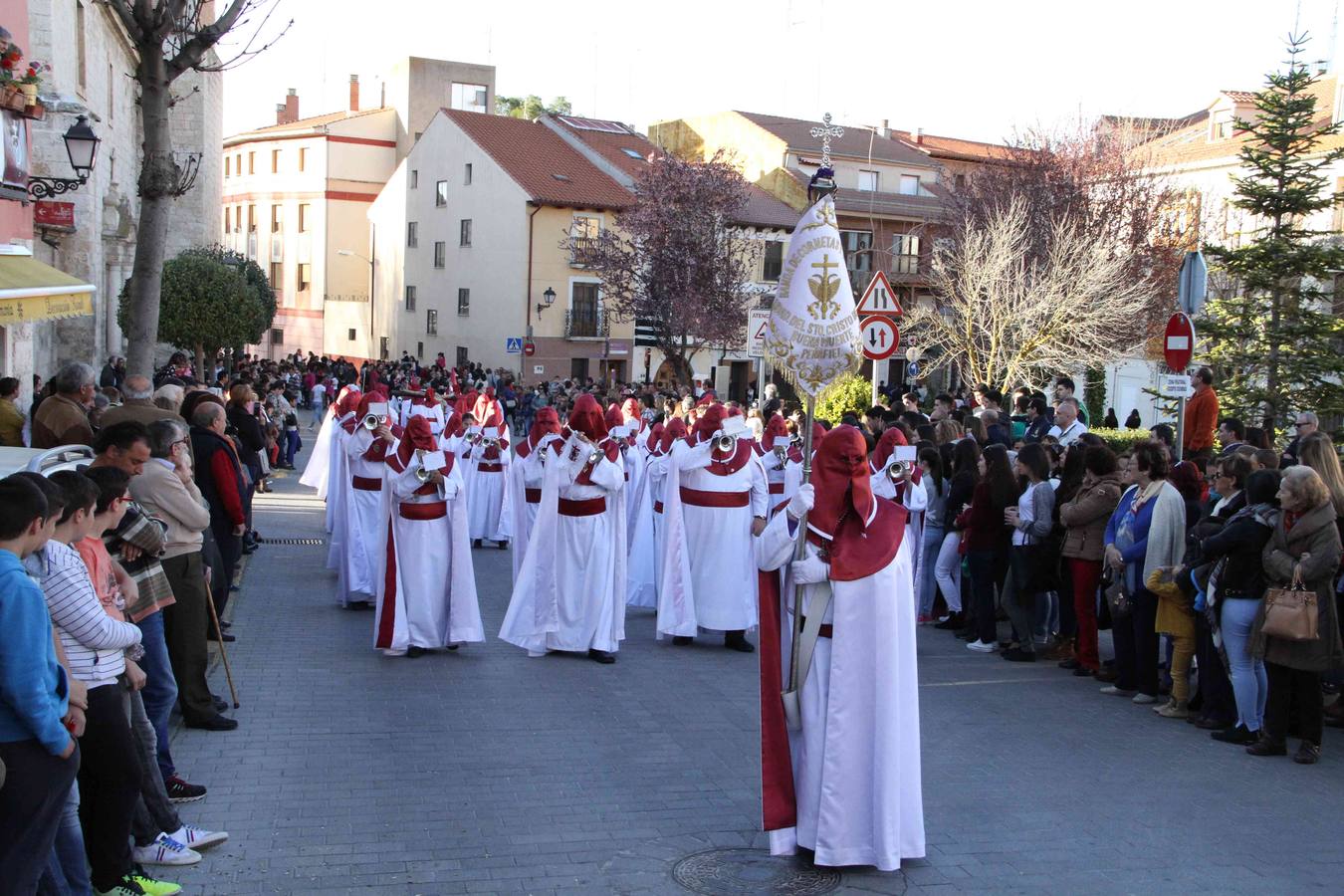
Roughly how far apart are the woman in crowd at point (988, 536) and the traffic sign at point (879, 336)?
2200 mm

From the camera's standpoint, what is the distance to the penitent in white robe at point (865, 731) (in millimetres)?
5781

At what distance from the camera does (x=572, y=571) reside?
10461 millimetres

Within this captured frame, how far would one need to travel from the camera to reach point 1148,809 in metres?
6.99

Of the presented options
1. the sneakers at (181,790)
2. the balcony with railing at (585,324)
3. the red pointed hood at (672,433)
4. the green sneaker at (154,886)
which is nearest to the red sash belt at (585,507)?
the red pointed hood at (672,433)

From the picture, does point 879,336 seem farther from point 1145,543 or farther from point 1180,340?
point 1145,543

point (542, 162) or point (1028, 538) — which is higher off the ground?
point (542, 162)

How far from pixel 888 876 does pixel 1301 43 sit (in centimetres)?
1603

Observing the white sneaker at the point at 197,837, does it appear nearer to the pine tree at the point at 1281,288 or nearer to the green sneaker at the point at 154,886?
the green sneaker at the point at 154,886

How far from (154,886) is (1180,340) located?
10.2 m

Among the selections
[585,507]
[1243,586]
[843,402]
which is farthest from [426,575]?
[843,402]

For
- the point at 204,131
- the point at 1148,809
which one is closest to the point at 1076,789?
the point at 1148,809

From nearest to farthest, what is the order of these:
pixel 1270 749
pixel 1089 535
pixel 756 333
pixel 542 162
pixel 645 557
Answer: pixel 1270 749 < pixel 1089 535 < pixel 645 557 < pixel 756 333 < pixel 542 162

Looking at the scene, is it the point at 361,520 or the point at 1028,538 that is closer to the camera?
the point at 1028,538

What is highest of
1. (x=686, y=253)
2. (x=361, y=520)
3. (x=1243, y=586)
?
(x=686, y=253)
